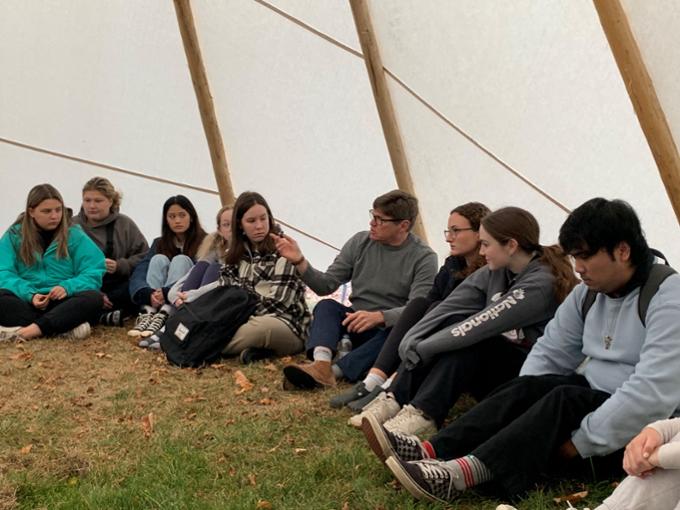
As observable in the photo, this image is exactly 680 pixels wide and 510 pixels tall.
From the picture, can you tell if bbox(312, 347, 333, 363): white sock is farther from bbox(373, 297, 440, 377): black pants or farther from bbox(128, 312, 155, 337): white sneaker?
bbox(128, 312, 155, 337): white sneaker

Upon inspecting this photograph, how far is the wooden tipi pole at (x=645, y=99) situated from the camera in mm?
3877

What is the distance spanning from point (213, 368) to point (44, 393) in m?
0.96

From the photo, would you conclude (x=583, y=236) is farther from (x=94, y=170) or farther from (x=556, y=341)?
(x=94, y=170)

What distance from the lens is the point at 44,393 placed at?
435cm

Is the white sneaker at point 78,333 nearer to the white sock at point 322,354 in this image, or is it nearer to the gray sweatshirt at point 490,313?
the white sock at point 322,354

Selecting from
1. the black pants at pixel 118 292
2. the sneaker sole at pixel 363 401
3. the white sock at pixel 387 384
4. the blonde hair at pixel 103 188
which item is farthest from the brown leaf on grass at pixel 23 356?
the white sock at pixel 387 384

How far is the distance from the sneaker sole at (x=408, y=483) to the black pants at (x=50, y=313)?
3636 mm

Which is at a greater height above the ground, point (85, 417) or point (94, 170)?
point (94, 170)

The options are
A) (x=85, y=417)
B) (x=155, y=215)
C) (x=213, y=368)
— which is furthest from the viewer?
(x=155, y=215)

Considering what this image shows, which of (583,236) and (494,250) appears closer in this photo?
(583,236)

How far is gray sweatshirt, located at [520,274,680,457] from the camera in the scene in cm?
255

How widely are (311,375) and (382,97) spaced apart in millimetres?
2356

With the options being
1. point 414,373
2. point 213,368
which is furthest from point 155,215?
point 414,373

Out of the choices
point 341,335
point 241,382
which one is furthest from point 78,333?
point 341,335
